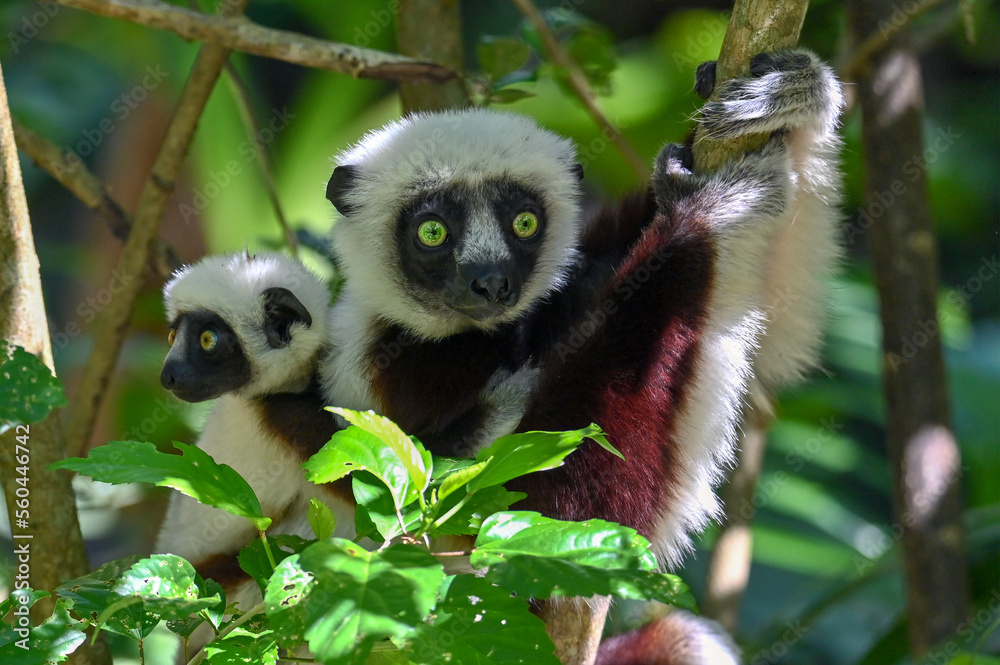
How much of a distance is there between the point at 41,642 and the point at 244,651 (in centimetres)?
47

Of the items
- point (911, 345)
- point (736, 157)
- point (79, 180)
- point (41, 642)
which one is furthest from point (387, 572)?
point (911, 345)

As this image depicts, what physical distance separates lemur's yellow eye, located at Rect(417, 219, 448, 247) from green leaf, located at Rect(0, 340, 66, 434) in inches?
50.0

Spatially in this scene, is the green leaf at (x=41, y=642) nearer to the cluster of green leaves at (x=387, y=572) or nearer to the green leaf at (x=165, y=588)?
the cluster of green leaves at (x=387, y=572)

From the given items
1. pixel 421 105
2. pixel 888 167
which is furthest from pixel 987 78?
pixel 421 105

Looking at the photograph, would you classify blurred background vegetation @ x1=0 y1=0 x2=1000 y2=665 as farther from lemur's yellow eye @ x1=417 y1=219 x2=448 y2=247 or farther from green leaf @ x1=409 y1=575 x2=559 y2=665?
green leaf @ x1=409 y1=575 x2=559 y2=665

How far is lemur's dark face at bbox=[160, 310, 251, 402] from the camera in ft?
11.0

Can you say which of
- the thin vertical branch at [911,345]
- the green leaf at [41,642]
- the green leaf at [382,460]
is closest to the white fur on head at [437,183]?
the green leaf at [382,460]

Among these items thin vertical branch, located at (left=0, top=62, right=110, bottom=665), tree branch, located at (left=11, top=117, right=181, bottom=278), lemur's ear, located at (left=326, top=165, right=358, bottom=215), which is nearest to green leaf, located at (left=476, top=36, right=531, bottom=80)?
lemur's ear, located at (left=326, top=165, right=358, bottom=215)

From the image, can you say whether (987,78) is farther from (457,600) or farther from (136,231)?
(457,600)

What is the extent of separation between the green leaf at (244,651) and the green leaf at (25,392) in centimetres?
72

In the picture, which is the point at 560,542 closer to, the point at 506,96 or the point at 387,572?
the point at 387,572

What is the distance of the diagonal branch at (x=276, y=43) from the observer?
341cm

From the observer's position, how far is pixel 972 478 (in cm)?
700

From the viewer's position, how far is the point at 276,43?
11.3ft
